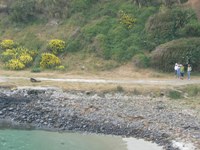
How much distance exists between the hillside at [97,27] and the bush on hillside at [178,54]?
1.46 metres

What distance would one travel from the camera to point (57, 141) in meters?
29.5

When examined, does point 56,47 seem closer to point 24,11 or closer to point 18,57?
point 18,57

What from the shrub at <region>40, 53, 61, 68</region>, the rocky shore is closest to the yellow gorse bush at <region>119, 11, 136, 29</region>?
the shrub at <region>40, 53, 61, 68</region>

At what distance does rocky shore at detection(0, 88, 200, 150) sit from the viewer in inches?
1155

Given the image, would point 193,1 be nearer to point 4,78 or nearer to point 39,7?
point 39,7

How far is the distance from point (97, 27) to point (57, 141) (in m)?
23.2

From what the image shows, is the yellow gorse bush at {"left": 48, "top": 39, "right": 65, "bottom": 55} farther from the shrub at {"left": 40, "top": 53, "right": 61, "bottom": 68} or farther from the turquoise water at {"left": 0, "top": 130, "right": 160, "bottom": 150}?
the turquoise water at {"left": 0, "top": 130, "right": 160, "bottom": 150}

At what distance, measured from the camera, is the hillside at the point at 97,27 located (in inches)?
1818

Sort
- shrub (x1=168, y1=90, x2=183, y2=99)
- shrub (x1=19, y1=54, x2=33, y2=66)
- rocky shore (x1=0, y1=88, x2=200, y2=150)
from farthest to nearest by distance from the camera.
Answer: shrub (x1=19, y1=54, x2=33, y2=66) → shrub (x1=168, y1=90, x2=183, y2=99) → rocky shore (x1=0, y1=88, x2=200, y2=150)

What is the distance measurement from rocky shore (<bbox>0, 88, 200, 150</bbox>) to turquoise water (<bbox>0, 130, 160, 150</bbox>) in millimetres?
1005

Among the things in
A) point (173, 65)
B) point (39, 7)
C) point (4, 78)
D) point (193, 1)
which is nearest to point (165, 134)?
point (173, 65)

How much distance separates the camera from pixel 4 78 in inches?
1668

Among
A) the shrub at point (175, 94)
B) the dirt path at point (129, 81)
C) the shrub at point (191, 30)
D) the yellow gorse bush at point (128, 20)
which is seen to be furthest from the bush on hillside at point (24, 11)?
the shrub at point (175, 94)

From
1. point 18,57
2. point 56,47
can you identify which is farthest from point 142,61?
point 18,57
